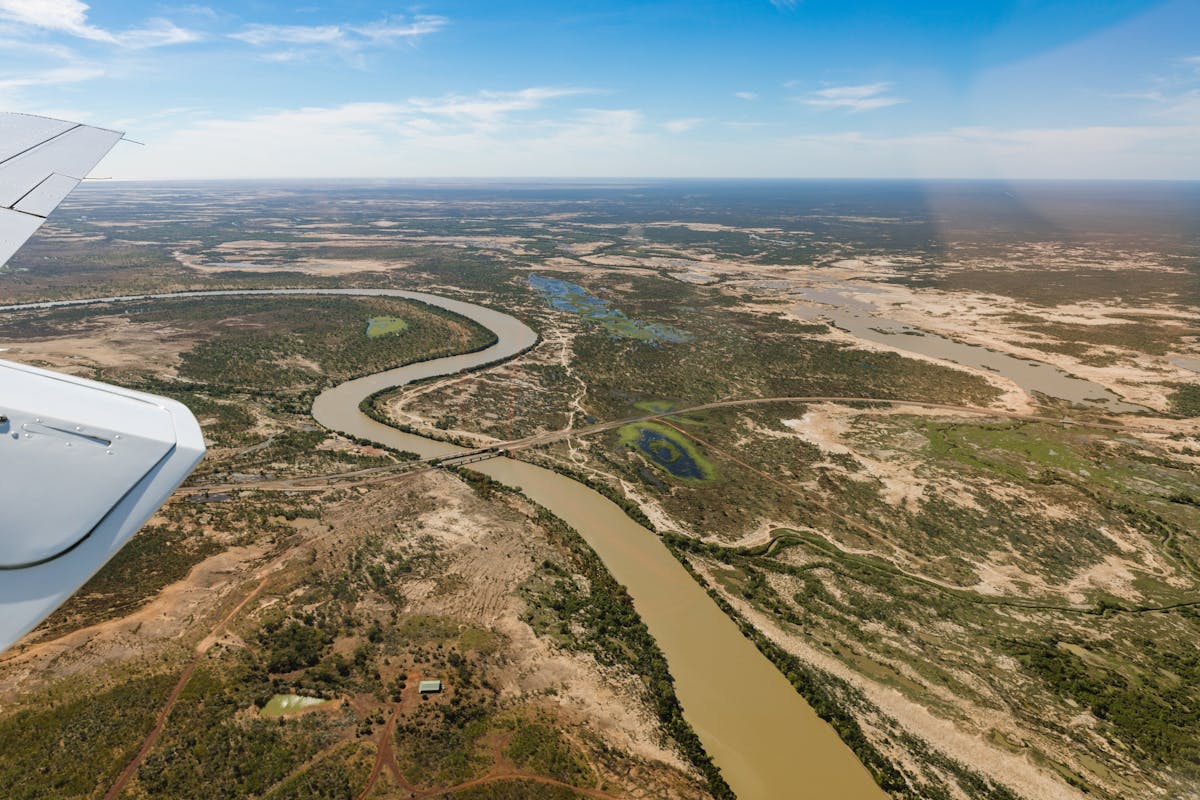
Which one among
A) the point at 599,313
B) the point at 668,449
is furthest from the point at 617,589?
the point at 599,313

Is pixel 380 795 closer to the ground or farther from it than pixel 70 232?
closer to the ground

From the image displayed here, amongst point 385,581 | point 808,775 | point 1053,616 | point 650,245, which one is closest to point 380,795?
point 385,581

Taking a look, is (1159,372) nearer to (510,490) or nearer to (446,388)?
(510,490)

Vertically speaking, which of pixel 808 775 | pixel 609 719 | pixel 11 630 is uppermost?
pixel 11 630

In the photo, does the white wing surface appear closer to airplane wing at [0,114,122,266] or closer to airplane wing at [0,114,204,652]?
airplane wing at [0,114,204,652]

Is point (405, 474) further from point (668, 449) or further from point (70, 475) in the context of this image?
point (70, 475)

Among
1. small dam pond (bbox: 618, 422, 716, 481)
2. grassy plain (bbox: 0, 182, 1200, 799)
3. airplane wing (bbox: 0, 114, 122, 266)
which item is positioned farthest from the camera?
Result: small dam pond (bbox: 618, 422, 716, 481)

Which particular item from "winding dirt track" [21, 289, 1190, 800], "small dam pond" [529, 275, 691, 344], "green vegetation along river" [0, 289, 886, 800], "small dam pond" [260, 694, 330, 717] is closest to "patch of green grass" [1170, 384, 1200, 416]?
"winding dirt track" [21, 289, 1190, 800]
